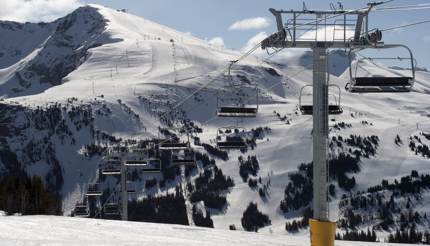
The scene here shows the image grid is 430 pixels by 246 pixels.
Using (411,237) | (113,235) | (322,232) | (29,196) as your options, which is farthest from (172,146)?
(411,237)

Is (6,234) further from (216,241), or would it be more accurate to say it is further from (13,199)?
(13,199)

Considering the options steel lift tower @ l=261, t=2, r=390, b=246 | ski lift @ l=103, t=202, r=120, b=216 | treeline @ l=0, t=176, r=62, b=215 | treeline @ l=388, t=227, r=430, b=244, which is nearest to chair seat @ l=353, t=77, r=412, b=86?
steel lift tower @ l=261, t=2, r=390, b=246

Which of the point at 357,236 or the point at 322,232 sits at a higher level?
the point at 322,232

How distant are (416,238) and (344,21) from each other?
170 metres

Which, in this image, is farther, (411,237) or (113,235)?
(411,237)

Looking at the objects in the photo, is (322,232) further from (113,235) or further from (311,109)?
(113,235)

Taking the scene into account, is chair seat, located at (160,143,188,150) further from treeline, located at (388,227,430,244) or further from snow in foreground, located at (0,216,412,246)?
treeline, located at (388,227,430,244)

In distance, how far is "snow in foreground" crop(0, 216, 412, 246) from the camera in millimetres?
21203

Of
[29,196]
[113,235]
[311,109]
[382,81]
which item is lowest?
[29,196]

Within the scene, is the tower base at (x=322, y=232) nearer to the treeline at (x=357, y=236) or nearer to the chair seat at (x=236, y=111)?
the chair seat at (x=236, y=111)

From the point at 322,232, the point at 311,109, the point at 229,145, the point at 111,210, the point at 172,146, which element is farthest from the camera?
the point at 111,210

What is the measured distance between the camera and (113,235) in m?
23.8

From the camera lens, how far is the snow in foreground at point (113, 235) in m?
21.2

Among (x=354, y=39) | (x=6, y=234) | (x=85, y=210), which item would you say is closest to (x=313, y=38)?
(x=354, y=39)
